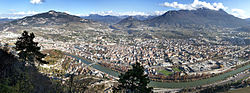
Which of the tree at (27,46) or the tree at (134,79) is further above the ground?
the tree at (27,46)

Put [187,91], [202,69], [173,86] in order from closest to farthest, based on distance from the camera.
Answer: [187,91]
[173,86]
[202,69]

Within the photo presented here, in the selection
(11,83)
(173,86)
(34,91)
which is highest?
(11,83)

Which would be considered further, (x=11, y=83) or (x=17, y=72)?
(x=17, y=72)

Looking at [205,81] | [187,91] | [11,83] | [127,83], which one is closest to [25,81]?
[11,83]

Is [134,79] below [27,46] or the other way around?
below

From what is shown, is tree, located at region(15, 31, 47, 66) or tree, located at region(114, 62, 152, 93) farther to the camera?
tree, located at region(15, 31, 47, 66)

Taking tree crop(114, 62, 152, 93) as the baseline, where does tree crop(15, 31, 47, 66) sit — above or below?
above

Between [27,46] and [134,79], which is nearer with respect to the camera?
[134,79]

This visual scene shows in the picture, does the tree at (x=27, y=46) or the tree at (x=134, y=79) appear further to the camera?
the tree at (x=27, y=46)

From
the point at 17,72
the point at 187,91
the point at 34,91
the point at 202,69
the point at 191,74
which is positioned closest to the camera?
the point at 34,91

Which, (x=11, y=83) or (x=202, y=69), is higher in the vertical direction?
(x=11, y=83)

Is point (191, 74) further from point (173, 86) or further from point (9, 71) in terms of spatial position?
point (9, 71)
